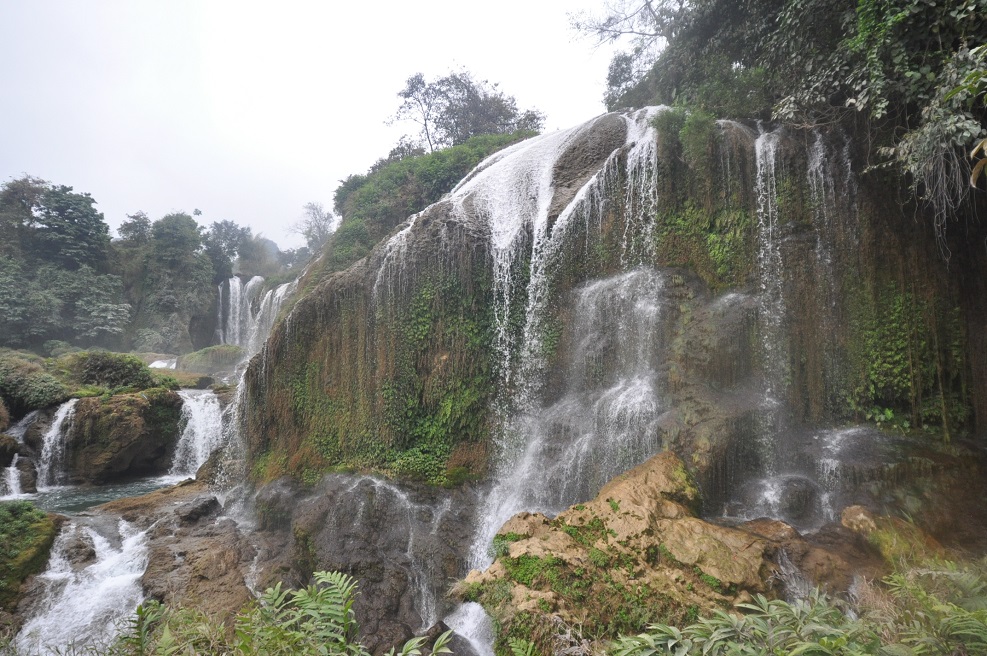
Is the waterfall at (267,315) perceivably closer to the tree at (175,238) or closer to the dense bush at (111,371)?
the dense bush at (111,371)

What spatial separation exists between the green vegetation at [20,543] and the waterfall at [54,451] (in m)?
5.58

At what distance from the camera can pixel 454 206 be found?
458 inches

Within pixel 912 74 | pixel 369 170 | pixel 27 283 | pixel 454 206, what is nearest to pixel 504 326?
pixel 454 206

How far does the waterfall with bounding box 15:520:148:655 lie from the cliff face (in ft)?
9.57

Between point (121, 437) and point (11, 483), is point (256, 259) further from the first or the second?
point (11, 483)

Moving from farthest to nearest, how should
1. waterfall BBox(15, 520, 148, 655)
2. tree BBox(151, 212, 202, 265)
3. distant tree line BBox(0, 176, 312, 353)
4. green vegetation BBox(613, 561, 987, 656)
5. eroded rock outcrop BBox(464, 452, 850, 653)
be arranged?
1. tree BBox(151, 212, 202, 265)
2. distant tree line BBox(0, 176, 312, 353)
3. waterfall BBox(15, 520, 148, 655)
4. eroded rock outcrop BBox(464, 452, 850, 653)
5. green vegetation BBox(613, 561, 987, 656)

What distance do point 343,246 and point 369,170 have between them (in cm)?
881

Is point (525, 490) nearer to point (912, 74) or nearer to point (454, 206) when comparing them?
point (454, 206)

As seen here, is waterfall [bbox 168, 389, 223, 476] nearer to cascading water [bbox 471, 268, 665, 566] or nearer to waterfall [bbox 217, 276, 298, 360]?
cascading water [bbox 471, 268, 665, 566]

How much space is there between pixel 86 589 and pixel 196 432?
27.5ft

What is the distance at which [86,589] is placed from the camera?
7805 mm

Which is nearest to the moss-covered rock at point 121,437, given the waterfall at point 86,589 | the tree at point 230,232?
the waterfall at point 86,589

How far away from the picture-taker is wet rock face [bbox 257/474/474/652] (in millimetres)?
7223

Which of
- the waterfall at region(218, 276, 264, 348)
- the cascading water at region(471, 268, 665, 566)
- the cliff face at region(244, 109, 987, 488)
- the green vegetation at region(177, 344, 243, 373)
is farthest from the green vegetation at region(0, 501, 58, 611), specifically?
the waterfall at region(218, 276, 264, 348)
